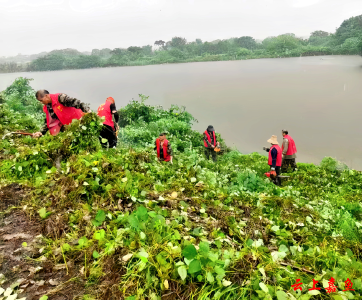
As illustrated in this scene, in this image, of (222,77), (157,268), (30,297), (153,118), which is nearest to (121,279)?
(157,268)

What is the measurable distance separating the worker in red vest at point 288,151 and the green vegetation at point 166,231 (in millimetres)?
3378

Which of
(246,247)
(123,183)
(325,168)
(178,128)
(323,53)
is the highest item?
(323,53)

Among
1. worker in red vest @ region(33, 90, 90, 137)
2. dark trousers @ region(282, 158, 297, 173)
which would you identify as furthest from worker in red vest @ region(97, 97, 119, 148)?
dark trousers @ region(282, 158, 297, 173)

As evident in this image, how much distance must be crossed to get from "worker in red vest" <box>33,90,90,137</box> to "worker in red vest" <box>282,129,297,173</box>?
7327 mm

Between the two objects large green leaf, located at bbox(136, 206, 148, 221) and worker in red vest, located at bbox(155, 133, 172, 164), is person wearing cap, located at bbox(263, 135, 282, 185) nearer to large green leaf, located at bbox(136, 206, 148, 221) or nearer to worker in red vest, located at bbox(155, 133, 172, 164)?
worker in red vest, located at bbox(155, 133, 172, 164)

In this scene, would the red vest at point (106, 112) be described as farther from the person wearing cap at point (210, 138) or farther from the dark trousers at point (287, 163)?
the dark trousers at point (287, 163)

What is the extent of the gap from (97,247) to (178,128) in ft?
40.0

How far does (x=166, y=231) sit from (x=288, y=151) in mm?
7998

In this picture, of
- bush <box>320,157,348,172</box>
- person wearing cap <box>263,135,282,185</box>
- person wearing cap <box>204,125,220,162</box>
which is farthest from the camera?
person wearing cap <box>204,125,220,162</box>

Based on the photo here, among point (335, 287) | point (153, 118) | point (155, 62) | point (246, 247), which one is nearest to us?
point (335, 287)

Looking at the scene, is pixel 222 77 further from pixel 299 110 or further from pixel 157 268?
pixel 157 268

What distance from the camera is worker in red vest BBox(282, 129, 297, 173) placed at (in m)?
8.84

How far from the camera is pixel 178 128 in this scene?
14289mm

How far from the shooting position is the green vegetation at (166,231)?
188 centimetres
